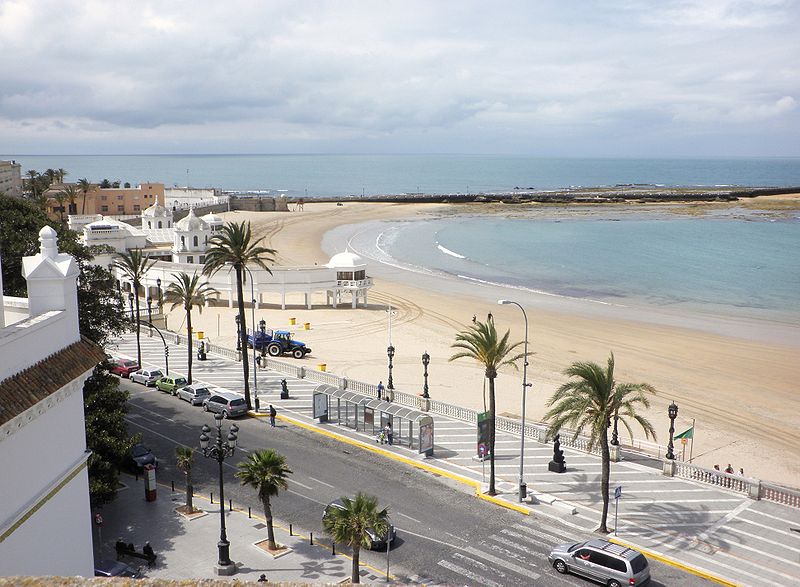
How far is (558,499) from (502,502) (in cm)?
209

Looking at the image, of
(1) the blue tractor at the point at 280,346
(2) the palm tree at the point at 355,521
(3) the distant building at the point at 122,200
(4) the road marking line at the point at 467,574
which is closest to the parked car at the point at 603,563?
(4) the road marking line at the point at 467,574

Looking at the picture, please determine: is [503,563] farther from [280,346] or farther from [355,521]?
[280,346]

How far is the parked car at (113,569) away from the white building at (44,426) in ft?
17.9

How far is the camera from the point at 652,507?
2666 centimetres

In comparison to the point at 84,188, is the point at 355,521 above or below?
below

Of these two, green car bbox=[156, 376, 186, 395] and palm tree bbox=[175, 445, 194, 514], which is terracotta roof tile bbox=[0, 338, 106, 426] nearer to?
palm tree bbox=[175, 445, 194, 514]

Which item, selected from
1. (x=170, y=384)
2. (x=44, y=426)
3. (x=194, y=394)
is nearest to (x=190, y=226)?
(x=170, y=384)

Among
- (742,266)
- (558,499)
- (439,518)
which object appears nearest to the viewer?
(439,518)

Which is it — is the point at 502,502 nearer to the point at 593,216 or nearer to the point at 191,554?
the point at 191,554

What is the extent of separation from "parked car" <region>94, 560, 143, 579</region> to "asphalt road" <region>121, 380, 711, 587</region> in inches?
127

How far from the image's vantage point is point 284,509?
85.0 feet

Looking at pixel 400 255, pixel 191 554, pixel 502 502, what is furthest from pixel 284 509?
pixel 400 255

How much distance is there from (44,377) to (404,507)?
52.5 ft

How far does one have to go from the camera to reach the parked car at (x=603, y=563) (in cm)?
2083
